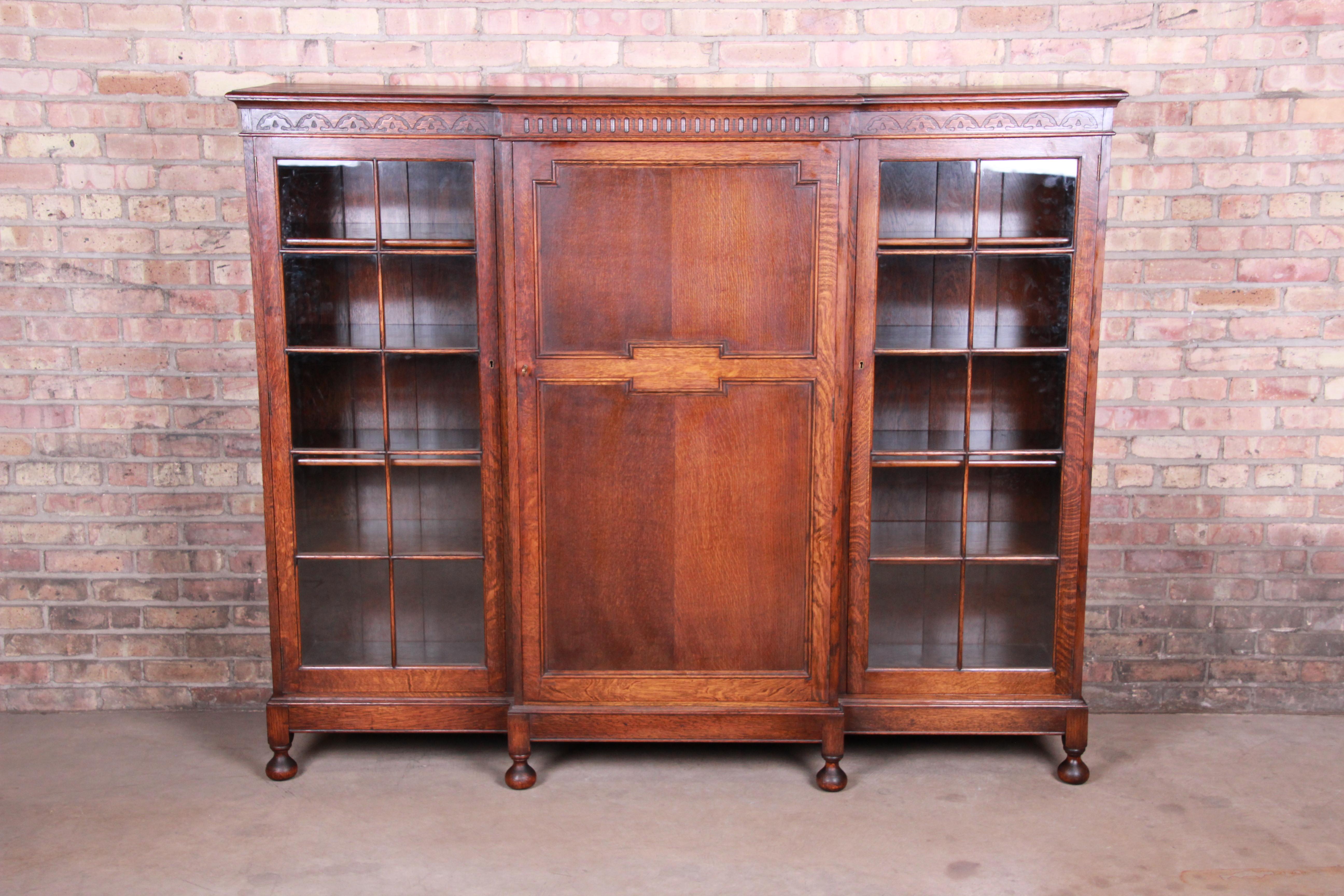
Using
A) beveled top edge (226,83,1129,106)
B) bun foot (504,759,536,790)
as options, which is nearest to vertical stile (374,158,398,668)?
beveled top edge (226,83,1129,106)

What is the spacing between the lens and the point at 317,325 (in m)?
2.99

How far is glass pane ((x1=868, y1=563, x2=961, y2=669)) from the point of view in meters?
3.06

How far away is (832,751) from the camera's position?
117 inches

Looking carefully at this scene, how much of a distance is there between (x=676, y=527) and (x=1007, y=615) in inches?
40.3

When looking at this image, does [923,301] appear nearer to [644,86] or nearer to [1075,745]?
[644,86]

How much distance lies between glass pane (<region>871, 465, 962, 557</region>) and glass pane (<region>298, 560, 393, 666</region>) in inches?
57.8

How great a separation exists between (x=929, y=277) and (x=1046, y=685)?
1237mm

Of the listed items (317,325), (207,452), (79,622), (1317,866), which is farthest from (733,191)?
(79,622)

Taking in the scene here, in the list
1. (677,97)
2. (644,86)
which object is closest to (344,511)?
(677,97)

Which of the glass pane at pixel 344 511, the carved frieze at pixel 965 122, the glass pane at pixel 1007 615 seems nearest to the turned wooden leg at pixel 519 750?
the glass pane at pixel 344 511

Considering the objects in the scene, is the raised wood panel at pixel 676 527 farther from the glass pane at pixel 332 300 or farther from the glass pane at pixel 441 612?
the glass pane at pixel 332 300

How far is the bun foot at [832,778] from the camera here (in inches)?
117

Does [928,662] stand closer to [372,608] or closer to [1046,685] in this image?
[1046,685]

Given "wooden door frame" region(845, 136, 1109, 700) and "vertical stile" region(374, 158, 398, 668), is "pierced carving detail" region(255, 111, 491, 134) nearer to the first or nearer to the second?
"vertical stile" region(374, 158, 398, 668)
